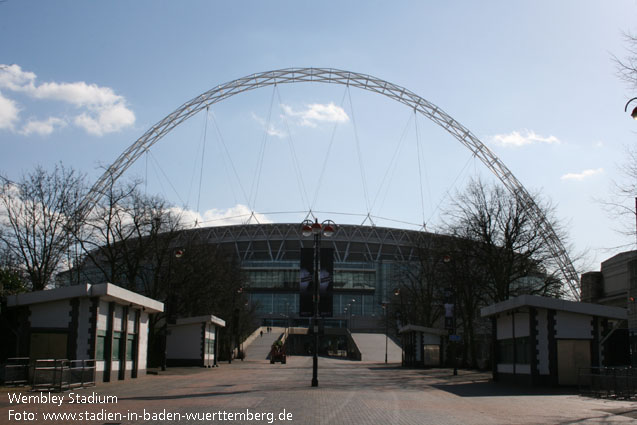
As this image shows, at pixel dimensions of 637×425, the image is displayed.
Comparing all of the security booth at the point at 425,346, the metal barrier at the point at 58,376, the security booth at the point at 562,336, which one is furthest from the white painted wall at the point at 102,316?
the security booth at the point at 425,346

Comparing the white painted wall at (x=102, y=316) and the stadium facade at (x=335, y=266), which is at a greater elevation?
the stadium facade at (x=335, y=266)

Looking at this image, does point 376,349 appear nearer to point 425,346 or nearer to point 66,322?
point 425,346

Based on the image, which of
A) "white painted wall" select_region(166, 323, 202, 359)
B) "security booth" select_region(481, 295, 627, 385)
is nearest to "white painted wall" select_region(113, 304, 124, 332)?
"white painted wall" select_region(166, 323, 202, 359)

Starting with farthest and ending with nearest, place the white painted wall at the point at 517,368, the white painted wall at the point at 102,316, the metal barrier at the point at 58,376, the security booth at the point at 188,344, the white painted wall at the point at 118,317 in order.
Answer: the security booth at the point at 188,344, the white painted wall at the point at 118,317, the white painted wall at the point at 517,368, the white painted wall at the point at 102,316, the metal barrier at the point at 58,376

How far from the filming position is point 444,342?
215 ft

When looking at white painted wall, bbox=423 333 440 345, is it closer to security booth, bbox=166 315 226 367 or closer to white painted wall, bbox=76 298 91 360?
security booth, bbox=166 315 226 367

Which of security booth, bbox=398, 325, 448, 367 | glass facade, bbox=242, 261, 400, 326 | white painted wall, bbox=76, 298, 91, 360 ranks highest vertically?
glass facade, bbox=242, 261, 400, 326

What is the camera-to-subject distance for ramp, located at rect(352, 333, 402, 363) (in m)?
89.0

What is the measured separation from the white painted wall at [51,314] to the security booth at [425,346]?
38891 millimetres

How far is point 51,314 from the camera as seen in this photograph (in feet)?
97.8

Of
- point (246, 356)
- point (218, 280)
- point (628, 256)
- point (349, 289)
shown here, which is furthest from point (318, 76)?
point (349, 289)

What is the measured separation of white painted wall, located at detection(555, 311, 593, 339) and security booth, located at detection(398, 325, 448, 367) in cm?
3005

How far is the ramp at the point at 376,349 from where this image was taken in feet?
292

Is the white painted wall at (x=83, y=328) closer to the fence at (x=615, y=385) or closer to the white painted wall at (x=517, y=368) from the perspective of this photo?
the white painted wall at (x=517, y=368)
